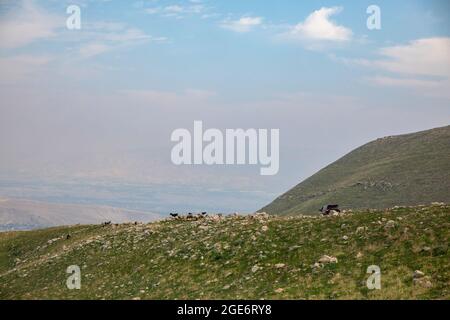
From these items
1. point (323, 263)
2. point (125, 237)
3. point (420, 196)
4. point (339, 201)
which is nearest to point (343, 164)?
point (339, 201)

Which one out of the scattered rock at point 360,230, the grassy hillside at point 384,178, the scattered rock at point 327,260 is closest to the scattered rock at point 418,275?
the scattered rock at point 327,260

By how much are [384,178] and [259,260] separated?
95.2 m

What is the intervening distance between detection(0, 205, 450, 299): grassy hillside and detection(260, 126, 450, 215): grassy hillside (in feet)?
220

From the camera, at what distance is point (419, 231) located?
30484mm

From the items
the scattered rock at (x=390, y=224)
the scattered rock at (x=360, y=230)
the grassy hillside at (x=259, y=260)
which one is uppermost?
the scattered rock at (x=390, y=224)

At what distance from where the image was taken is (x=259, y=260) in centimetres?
3183

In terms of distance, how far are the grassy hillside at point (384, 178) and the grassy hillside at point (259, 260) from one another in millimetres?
67167

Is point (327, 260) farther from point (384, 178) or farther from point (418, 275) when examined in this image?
point (384, 178)

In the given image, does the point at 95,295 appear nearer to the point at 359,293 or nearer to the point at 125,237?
the point at 125,237

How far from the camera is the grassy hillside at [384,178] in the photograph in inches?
4163

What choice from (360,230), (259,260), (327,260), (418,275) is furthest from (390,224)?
(259,260)

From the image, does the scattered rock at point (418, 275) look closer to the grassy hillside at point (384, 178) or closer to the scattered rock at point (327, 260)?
the scattered rock at point (327, 260)
